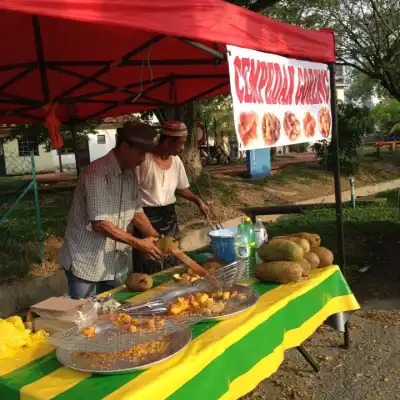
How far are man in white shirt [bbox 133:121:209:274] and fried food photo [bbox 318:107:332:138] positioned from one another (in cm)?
114

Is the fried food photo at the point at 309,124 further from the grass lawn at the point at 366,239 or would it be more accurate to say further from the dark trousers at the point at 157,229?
the grass lawn at the point at 366,239

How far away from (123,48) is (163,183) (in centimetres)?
123

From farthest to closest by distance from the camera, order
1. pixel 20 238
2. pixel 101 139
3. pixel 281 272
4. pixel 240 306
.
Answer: pixel 101 139 → pixel 20 238 → pixel 281 272 → pixel 240 306

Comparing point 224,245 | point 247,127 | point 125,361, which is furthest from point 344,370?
point 125,361

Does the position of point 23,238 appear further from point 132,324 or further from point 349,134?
point 349,134

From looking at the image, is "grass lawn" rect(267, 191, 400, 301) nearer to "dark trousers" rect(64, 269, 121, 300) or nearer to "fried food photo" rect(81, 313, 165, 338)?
"dark trousers" rect(64, 269, 121, 300)

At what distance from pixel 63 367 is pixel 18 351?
31 cm

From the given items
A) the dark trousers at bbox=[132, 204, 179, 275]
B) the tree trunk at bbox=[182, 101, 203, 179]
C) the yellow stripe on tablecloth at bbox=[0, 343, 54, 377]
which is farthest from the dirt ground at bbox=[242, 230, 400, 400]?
the tree trunk at bbox=[182, 101, 203, 179]

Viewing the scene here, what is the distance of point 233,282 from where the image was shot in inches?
107

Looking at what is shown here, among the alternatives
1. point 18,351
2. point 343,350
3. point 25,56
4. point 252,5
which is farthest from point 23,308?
point 252,5

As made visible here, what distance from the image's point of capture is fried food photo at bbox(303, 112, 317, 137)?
12.2 feet

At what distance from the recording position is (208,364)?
74.4 inches

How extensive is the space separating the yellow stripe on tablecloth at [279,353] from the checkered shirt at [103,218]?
114 centimetres

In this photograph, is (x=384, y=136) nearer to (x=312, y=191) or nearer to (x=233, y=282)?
(x=312, y=191)
